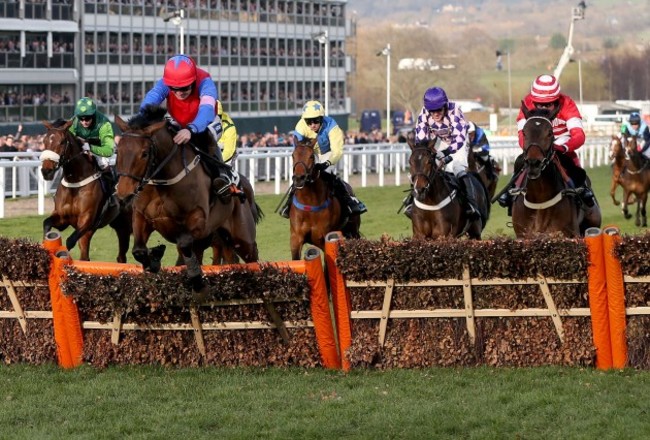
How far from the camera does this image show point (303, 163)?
11.3 m

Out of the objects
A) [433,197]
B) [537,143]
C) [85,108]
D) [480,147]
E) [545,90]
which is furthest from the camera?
[480,147]

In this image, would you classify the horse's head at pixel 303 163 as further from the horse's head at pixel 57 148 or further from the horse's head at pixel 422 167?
the horse's head at pixel 57 148

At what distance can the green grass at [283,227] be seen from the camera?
15.6m

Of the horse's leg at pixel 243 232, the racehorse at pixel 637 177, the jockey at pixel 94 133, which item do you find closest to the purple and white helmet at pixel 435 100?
the horse's leg at pixel 243 232

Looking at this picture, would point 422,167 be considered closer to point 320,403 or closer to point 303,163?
point 303,163

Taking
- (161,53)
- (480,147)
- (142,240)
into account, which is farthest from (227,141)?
(161,53)

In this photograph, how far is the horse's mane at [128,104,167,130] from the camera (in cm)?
835

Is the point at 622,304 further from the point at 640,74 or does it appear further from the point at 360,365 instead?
the point at 640,74

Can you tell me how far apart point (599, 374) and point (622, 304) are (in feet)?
1.56

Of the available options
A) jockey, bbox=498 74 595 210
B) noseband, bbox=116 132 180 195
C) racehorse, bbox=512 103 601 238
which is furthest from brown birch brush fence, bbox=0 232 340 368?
jockey, bbox=498 74 595 210

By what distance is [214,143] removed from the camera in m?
9.61

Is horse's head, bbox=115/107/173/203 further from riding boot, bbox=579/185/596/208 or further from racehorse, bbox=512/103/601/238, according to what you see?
riding boot, bbox=579/185/596/208

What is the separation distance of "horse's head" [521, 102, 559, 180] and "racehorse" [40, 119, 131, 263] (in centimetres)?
450

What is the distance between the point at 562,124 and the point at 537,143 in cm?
83
